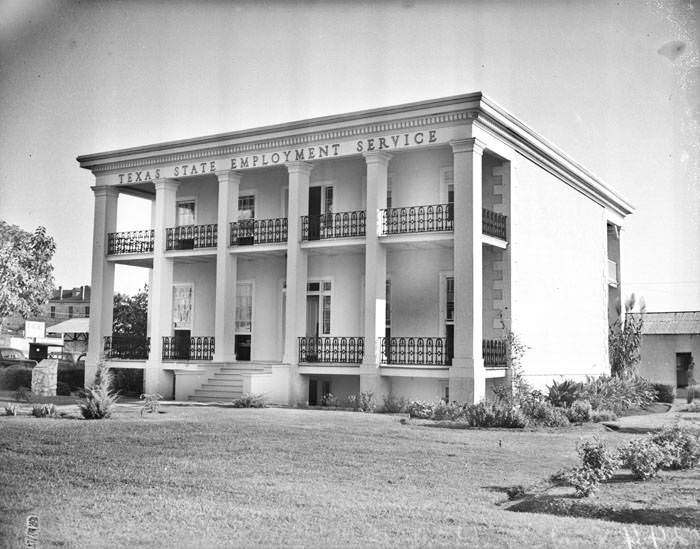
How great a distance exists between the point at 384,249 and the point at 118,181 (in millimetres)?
8452

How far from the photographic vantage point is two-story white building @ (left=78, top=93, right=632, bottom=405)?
20062 mm

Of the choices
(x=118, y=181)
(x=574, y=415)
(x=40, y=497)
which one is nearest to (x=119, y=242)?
(x=118, y=181)

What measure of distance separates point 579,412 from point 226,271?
34.7 feet

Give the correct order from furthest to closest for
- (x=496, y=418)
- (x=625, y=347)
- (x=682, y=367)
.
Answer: (x=682, y=367) → (x=625, y=347) → (x=496, y=418)

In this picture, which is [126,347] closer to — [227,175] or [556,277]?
[227,175]

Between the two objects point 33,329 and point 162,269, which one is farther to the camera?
point 162,269

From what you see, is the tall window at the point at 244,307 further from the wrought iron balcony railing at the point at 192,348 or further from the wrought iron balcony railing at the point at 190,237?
→ the wrought iron balcony railing at the point at 190,237

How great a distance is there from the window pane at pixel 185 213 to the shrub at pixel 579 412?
13617 millimetres

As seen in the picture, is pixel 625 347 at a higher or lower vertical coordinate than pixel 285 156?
lower

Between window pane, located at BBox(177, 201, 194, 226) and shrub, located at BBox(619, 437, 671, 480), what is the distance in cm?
1830

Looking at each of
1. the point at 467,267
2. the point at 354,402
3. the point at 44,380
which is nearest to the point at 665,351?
the point at 467,267

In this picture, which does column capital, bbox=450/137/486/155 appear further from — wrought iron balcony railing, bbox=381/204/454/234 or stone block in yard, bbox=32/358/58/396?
stone block in yard, bbox=32/358/58/396

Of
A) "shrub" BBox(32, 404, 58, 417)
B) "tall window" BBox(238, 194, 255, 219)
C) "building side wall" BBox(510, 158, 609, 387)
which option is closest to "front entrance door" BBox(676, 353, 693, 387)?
"building side wall" BBox(510, 158, 609, 387)

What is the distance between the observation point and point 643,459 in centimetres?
986
